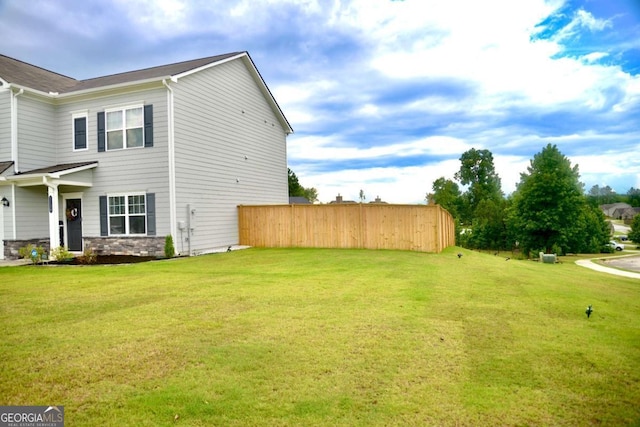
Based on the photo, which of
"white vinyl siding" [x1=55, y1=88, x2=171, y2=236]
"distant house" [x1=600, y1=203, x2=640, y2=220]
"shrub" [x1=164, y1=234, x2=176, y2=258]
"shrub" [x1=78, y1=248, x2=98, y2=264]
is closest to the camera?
"shrub" [x1=78, y1=248, x2=98, y2=264]

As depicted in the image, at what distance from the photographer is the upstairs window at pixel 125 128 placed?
47.0 ft

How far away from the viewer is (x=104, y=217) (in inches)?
579

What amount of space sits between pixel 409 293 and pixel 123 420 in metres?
5.51

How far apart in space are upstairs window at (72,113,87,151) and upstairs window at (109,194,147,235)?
2.65m

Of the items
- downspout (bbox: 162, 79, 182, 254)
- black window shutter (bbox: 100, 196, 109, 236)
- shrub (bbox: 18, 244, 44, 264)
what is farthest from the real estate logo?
black window shutter (bbox: 100, 196, 109, 236)

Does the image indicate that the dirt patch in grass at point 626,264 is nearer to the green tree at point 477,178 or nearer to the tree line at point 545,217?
the tree line at point 545,217

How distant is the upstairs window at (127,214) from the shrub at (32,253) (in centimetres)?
228

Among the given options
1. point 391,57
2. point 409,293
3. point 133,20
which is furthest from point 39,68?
point 409,293

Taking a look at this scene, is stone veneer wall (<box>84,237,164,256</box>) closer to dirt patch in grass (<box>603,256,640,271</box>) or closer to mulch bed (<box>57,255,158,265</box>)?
mulch bed (<box>57,255,158,265</box>)

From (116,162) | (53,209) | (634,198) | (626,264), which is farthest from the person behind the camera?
(634,198)

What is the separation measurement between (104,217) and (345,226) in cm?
945

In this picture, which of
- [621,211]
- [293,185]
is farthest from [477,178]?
[621,211]

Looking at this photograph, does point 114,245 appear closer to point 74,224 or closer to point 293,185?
point 74,224

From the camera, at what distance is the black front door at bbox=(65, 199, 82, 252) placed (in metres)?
15.2
